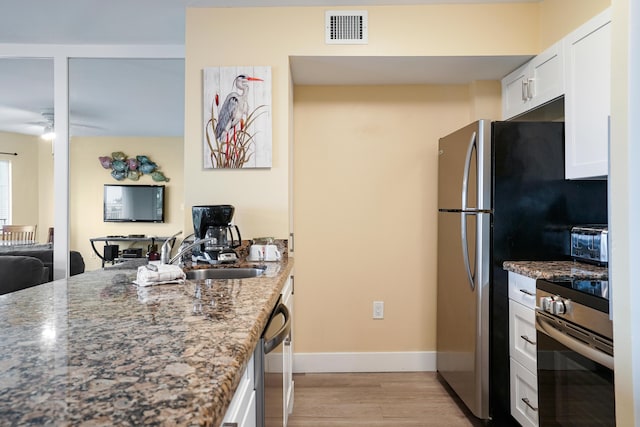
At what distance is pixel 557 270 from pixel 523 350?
1.39 ft

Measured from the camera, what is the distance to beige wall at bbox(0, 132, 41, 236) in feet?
9.19

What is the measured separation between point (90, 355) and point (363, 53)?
2.11 meters

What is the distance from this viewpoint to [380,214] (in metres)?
2.84

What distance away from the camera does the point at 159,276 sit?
1.43 metres

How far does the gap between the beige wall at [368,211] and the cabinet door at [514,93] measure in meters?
0.27

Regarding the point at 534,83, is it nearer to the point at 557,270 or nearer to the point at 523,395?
the point at 557,270

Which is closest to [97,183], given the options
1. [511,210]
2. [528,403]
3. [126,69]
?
[126,69]

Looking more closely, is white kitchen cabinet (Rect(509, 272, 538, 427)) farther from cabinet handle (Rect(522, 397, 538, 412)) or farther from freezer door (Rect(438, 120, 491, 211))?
freezer door (Rect(438, 120, 491, 211))

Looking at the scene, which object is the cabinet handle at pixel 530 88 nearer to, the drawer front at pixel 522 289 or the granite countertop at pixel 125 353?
the drawer front at pixel 522 289

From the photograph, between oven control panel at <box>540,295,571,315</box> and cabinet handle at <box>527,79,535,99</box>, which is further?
cabinet handle at <box>527,79,535,99</box>

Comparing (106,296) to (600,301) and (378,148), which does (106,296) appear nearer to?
(600,301)

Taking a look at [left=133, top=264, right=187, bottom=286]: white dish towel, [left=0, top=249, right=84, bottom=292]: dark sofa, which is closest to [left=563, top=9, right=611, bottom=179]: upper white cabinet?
[left=133, top=264, right=187, bottom=286]: white dish towel

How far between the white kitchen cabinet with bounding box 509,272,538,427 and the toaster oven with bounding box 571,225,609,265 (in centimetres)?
35

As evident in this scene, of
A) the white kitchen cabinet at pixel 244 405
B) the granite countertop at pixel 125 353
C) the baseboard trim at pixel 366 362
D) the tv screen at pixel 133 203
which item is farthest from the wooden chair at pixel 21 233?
the white kitchen cabinet at pixel 244 405
